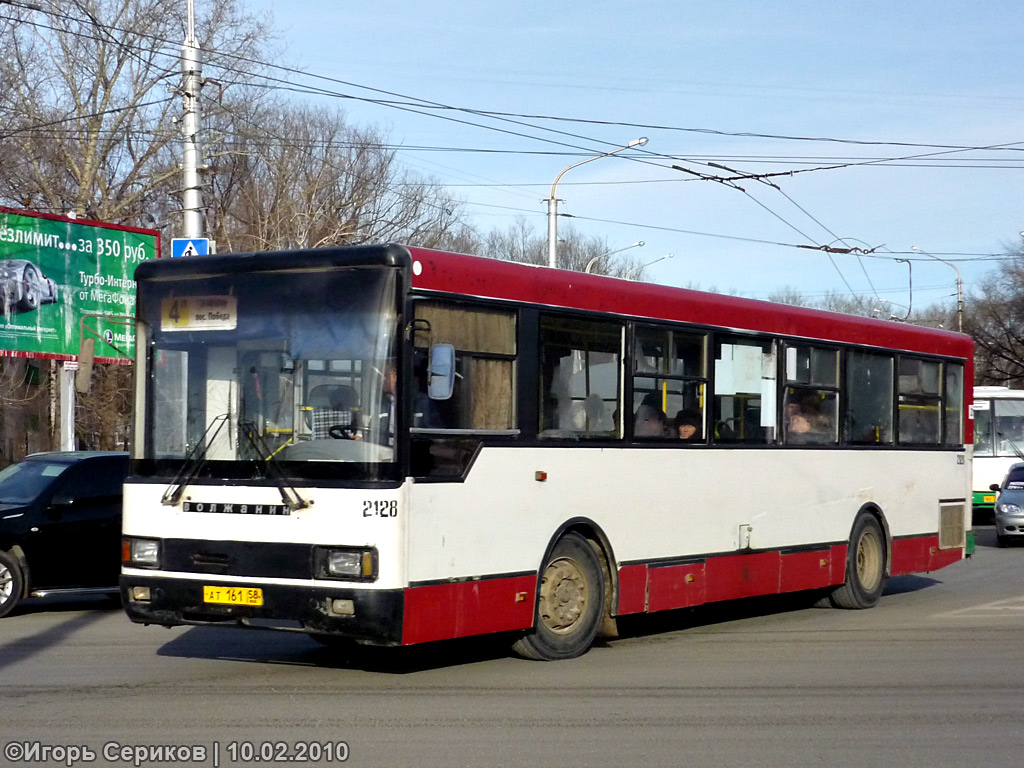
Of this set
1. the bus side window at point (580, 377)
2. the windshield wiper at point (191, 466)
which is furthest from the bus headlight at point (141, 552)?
the bus side window at point (580, 377)

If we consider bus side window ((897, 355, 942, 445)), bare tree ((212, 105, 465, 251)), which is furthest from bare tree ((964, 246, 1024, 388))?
bus side window ((897, 355, 942, 445))

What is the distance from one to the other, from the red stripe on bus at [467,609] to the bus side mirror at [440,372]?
1.24 m

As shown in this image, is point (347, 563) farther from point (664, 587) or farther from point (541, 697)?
point (664, 587)

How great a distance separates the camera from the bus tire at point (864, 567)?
14.2 meters

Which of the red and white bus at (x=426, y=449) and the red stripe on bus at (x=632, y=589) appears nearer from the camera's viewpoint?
the red and white bus at (x=426, y=449)

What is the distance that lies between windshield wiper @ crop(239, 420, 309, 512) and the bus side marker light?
2.12 ft

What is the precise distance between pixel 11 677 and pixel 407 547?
10.0 ft

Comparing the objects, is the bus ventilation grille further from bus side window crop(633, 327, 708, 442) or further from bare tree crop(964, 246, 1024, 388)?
bare tree crop(964, 246, 1024, 388)

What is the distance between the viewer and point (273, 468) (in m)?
9.08

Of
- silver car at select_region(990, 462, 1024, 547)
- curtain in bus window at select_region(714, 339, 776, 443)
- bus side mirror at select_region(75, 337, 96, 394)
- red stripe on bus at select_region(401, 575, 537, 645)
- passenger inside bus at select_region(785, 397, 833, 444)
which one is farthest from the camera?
silver car at select_region(990, 462, 1024, 547)

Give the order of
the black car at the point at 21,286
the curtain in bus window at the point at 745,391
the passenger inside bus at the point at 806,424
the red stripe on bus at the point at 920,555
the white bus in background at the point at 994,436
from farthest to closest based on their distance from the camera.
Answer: the white bus in background at the point at 994,436, the black car at the point at 21,286, the red stripe on bus at the point at 920,555, the passenger inside bus at the point at 806,424, the curtain in bus window at the point at 745,391

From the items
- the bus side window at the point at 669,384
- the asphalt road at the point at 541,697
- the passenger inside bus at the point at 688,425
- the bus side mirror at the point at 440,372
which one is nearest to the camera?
the asphalt road at the point at 541,697

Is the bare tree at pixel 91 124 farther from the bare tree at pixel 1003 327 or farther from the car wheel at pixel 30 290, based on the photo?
the bare tree at pixel 1003 327

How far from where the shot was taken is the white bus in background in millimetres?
32125
